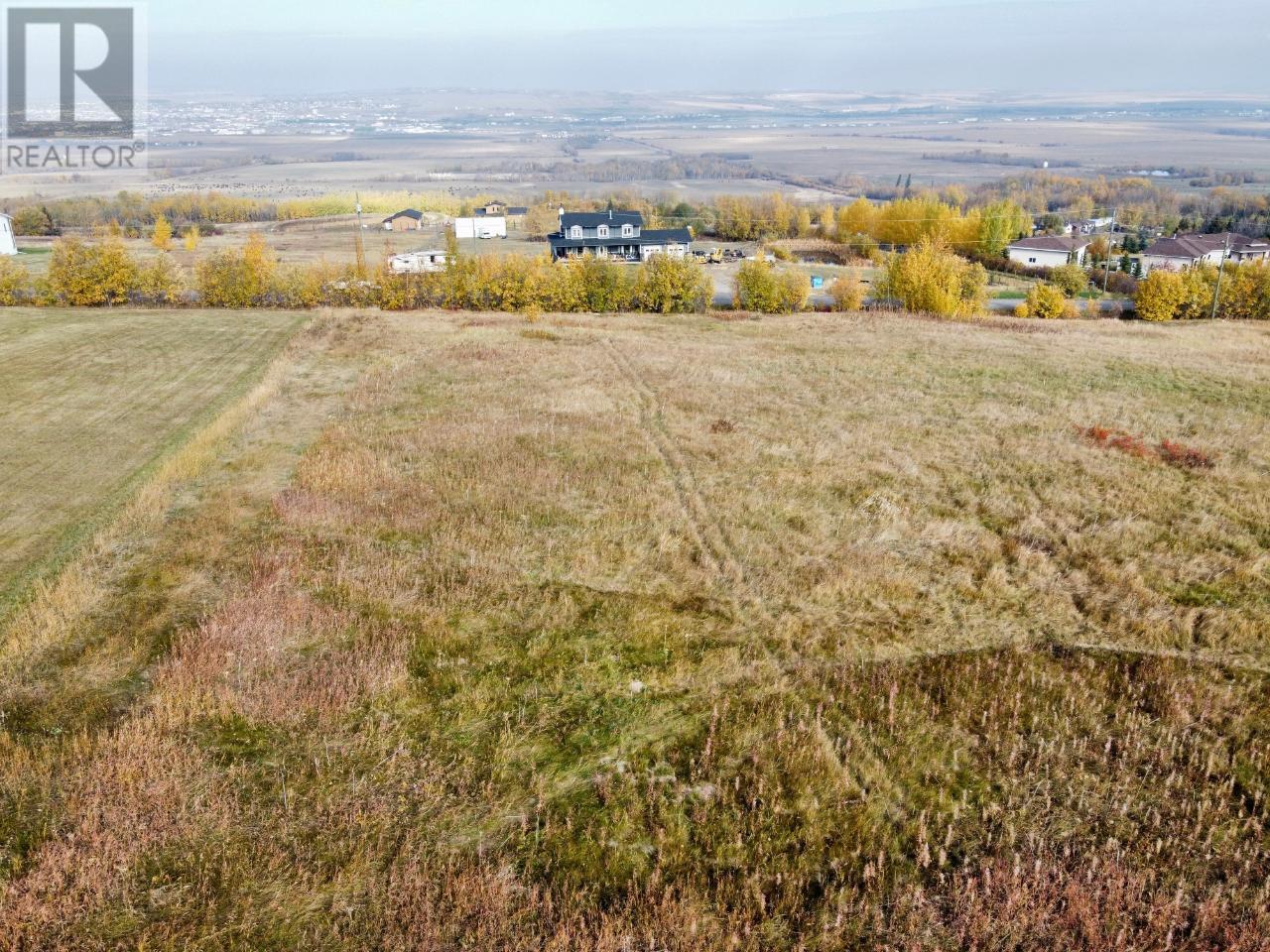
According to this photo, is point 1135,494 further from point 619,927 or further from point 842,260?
point 842,260

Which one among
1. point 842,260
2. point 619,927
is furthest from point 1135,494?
point 842,260

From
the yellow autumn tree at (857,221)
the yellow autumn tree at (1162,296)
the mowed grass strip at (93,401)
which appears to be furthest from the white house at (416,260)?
the yellow autumn tree at (1162,296)

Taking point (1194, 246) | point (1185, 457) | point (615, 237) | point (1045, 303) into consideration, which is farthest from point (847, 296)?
point (1194, 246)

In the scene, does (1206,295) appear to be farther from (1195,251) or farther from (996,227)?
(996,227)

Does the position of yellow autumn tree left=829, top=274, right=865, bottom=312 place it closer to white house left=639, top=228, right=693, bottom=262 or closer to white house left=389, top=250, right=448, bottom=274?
white house left=389, top=250, right=448, bottom=274

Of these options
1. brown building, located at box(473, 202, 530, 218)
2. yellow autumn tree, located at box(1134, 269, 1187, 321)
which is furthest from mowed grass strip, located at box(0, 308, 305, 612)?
brown building, located at box(473, 202, 530, 218)
